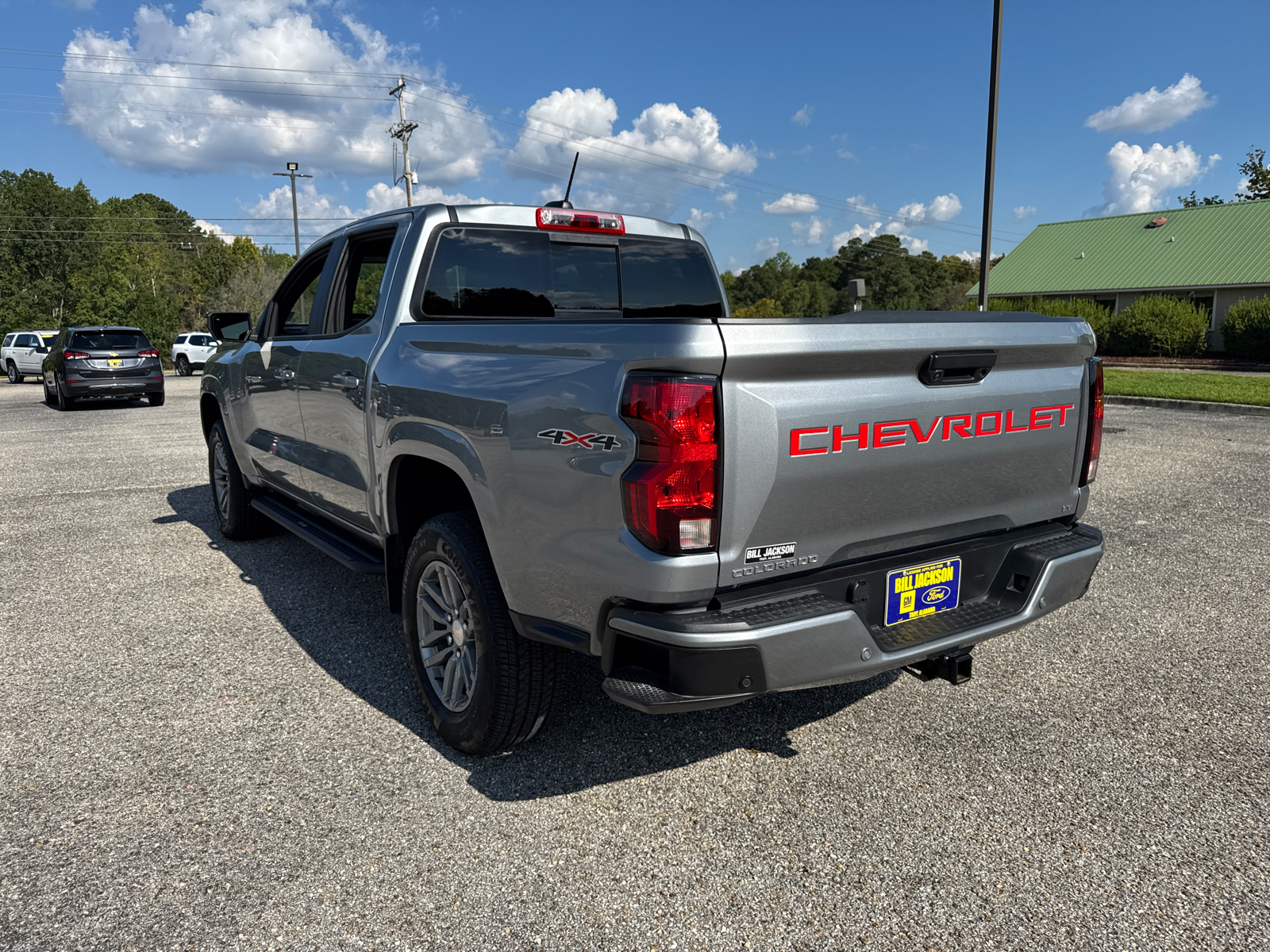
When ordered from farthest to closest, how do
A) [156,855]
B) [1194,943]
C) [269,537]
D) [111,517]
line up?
[111,517]
[269,537]
[156,855]
[1194,943]

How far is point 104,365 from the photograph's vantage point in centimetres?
1880

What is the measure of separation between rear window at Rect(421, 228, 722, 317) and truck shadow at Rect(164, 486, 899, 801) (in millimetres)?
1697

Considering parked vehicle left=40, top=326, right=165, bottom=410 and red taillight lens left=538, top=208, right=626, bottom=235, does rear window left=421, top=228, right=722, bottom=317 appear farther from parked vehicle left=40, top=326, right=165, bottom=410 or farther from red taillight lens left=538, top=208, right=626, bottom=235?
parked vehicle left=40, top=326, right=165, bottom=410

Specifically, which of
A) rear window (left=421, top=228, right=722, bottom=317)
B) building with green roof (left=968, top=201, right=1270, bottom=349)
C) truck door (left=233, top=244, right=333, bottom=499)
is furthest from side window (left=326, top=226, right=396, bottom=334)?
building with green roof (left=968, top=201, right=1270, bottom=349)

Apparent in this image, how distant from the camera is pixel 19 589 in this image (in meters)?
5.53

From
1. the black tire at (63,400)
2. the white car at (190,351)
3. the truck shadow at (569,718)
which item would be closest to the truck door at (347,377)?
the truck shadow at (569,718)

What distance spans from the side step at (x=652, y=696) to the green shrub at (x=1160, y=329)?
116ft

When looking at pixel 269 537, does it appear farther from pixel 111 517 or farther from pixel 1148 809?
pixel 1148 809

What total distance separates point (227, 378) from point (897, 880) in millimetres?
5296

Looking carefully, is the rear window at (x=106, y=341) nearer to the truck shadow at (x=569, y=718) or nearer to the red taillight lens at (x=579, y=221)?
the truck shadow at (x=569, y=718)

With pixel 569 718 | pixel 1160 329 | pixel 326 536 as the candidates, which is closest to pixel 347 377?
pixel 326 536

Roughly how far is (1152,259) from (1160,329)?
32.1ft

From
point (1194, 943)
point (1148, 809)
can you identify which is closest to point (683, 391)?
point (1194, 943)

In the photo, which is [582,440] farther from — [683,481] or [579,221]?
[579,221]
